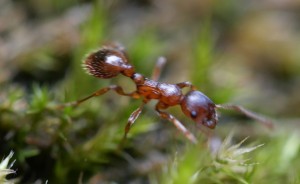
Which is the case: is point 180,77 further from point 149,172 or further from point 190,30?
point 149,172

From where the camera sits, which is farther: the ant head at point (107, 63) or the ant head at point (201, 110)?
the ant head at point (107, 63)

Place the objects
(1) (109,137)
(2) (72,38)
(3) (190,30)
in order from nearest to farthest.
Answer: (1) (109,137) < (2) (72,38) < (3) (190,30)

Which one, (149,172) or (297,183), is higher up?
(297,183)

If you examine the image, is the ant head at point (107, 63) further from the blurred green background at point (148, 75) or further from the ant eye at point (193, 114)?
the ant eye at point (193, 114)

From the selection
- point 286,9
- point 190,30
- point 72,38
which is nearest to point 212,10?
point 190,30

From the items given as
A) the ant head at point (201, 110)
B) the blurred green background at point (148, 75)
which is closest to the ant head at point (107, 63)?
the blurred green background at point (148, 75)

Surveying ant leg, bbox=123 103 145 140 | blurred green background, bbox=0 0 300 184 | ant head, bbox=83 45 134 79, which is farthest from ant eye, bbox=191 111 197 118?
ant head, bbox=83 45 134 79

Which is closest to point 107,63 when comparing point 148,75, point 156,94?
point 156,94

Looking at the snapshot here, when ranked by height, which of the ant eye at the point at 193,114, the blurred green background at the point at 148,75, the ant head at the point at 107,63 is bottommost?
the blurred green background at the point at 148,75
